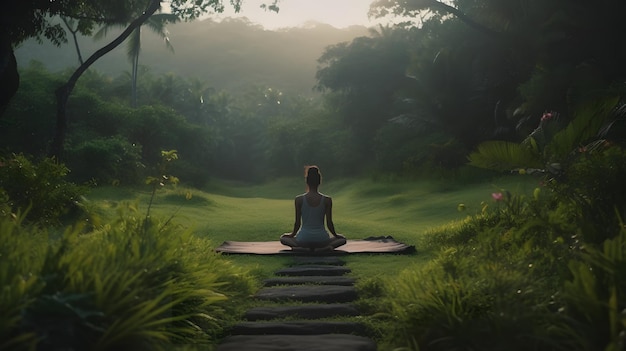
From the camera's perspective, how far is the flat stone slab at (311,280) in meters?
6.87

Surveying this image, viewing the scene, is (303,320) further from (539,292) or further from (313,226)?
(313,226)

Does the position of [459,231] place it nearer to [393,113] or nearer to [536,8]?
[536,8]

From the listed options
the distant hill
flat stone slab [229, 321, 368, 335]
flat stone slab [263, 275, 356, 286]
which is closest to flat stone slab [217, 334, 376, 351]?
flat stone slab [229, 321, 368, 335]

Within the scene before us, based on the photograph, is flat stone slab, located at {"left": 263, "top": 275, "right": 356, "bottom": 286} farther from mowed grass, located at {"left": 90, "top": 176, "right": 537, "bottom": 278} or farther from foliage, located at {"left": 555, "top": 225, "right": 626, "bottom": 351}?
foliage, located at {"left": 555, "top": 225, "right": 626, "bottom": 351}

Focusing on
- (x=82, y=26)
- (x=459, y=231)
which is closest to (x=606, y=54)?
(x=459, y=231)

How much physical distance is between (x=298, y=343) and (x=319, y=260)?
430cm

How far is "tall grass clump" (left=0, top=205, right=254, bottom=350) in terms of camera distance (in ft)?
11.2

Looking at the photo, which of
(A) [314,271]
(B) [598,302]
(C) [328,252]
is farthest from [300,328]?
(C) [328,252]

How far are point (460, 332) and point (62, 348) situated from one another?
243cm

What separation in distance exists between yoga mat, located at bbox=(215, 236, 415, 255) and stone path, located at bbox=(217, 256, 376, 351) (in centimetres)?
217

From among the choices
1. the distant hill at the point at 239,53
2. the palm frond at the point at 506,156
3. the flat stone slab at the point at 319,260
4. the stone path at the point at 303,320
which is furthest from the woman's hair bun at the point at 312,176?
the distant hill at the point at 239,53

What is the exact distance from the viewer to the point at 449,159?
28609 mm

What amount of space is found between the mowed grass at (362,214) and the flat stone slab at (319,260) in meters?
0.18

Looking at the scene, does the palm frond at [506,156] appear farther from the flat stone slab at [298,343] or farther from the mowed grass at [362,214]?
the flat stone slab at [298,343]
